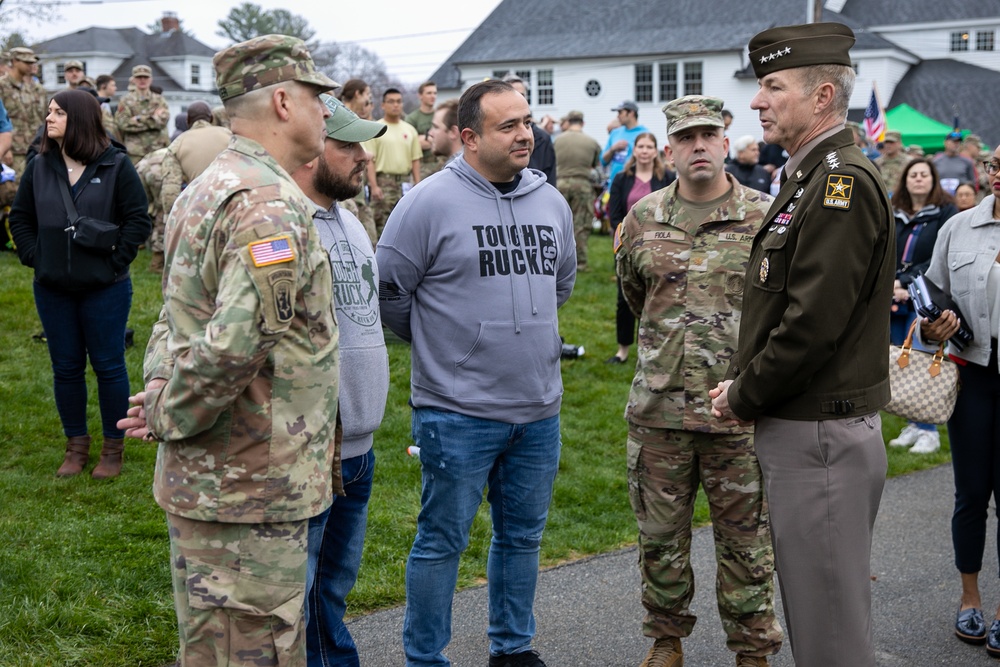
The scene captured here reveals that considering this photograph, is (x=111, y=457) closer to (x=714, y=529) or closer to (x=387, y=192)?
(x=714, y=529)

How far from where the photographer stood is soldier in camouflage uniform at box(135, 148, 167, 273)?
11133 millimetres

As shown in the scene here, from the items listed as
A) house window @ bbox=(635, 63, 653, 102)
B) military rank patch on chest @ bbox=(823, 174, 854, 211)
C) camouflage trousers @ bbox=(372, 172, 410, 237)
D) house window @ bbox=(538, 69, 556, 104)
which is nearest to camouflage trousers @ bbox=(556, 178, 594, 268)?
camouflage trousers @ bbox=(372, 172, 410, 237)

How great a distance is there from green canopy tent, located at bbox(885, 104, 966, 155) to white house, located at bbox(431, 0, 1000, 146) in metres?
7.76

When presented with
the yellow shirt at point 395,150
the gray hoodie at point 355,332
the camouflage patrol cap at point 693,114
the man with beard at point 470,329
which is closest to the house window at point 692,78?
the yellow shirt at point 395,150

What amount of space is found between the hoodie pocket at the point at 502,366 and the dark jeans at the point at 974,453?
2.09m

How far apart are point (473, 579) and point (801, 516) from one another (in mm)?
2329

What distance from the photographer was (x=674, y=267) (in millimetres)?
4109

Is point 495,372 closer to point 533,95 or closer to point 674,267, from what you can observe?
point 674,267

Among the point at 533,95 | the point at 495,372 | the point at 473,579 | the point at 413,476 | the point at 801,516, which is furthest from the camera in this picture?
the point at 533,95

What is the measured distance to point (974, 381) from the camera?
4.50 metres

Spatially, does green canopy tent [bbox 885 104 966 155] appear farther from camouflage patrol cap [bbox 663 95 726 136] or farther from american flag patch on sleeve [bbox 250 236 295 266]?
american flag patch on sleeve [bbox 250 236 295 266]

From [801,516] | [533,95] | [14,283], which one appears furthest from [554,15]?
[801,516]

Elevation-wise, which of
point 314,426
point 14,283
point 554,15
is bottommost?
point 14,283

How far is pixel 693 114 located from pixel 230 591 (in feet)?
8.97
